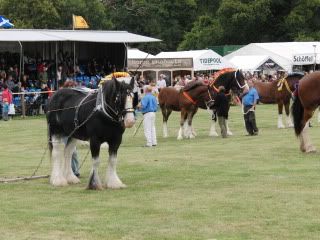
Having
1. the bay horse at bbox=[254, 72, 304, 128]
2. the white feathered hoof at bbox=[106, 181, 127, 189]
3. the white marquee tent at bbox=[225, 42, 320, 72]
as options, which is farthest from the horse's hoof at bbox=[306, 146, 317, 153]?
the white marquee tent at bbox=[225, 42, 320, 72]

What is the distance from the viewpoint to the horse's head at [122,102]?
13.5 meters

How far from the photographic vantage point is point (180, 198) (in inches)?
501

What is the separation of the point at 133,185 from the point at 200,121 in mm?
19398

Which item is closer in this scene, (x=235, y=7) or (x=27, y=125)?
(x=27, y=125)

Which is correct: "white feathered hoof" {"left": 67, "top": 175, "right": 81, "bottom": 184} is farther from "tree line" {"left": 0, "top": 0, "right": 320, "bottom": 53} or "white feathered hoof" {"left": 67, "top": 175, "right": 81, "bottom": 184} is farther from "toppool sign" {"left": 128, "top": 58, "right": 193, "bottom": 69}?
"tree line" {"left": 0, "top": 0, "right": 320, "bottom": 53}

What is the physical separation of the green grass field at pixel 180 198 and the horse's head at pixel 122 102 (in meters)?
1.30

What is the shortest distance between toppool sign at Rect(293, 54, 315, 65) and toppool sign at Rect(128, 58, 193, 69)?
7.96m

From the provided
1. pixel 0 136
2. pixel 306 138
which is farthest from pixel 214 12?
pixel 306 138

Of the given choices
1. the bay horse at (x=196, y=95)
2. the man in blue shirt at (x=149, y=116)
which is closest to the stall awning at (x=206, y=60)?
the bay horse at (x=196, y=95)

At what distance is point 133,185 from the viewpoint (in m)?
14.5

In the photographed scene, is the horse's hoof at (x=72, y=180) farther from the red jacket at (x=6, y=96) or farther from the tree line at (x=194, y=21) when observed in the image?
the tree line at (x=194, y=21)

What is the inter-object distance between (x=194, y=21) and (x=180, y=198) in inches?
2780

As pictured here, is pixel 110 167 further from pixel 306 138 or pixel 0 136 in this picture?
pixel 0 136

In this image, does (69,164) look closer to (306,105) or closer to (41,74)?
(306,105)
